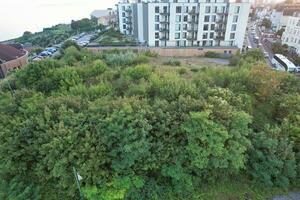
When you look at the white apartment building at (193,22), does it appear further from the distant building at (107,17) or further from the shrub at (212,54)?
the distant building at (107,17)

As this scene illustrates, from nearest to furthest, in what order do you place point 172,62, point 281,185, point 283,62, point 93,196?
point 93,196
point 281,185
point 172,62
point 283,62

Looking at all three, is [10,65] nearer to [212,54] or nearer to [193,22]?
[193,22]

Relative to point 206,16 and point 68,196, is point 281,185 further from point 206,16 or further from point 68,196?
point 206,16

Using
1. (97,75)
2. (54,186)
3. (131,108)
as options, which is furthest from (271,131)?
(97,75)

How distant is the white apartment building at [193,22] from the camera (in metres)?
33.3

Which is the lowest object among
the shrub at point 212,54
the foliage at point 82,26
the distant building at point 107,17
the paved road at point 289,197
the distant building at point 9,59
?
the paved road at point 289,197

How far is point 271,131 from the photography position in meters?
10.4

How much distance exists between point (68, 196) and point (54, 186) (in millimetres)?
946

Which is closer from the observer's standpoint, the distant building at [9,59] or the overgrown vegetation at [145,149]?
the overgrown vegetation at [145,149]

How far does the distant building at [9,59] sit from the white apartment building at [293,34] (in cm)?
4327

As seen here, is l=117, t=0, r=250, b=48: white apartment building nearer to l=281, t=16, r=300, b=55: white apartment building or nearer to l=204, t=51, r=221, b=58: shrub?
l=204, t=51, r=221, b=58: shrub

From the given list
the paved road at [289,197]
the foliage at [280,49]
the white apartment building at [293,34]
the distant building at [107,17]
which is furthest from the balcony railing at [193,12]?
the distant building at [107,17]

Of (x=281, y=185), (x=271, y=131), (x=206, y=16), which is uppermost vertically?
(x=206, y=16)

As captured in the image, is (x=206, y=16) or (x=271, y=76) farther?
(x=206, y=16)
